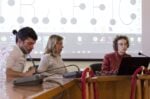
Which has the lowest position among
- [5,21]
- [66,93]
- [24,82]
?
[66,93]

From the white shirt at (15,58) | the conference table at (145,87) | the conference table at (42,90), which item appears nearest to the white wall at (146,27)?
the conference table at (145,87)

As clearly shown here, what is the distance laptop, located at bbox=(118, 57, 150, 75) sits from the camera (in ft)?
9.11

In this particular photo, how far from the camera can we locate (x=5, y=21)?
4.55 meters

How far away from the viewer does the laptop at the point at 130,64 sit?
278 centimetres

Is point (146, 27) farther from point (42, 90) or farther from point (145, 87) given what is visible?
point (42, 90)

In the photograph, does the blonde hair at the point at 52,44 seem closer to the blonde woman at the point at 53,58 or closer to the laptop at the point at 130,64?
the blonde woman at the point at 53,58

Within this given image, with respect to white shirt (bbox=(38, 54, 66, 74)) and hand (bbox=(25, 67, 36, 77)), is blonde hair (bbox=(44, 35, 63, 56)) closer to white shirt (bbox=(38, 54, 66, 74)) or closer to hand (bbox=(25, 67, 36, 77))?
white shirt (bbox=(38, 54, 66, 74))

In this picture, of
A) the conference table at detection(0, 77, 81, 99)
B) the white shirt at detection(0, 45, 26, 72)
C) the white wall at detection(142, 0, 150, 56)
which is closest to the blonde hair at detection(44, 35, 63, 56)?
the white shirt at detection(0, 45, 26, 72)

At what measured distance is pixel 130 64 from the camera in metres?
2.81

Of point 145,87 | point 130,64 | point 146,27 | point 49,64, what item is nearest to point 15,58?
point 49,64

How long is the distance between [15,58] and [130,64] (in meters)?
0.98

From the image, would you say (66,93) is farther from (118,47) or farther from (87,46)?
(87,46)

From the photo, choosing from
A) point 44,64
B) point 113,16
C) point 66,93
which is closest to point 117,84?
point 66,93

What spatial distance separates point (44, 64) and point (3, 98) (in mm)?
2121
